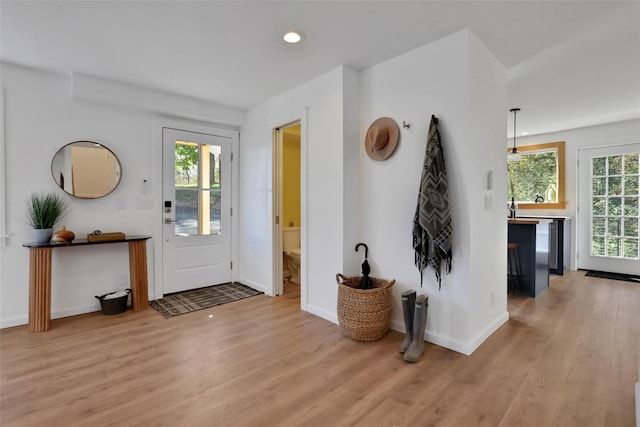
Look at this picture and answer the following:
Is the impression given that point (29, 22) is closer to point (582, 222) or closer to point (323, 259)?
point (323, 259)

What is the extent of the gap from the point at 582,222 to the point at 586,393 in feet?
14.4

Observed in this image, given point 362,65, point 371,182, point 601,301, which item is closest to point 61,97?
point 362,65

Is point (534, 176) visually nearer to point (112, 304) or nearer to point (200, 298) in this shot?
point (200, 298)

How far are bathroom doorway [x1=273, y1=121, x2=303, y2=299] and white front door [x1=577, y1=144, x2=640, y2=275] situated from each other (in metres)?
4.69

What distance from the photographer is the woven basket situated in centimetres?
257

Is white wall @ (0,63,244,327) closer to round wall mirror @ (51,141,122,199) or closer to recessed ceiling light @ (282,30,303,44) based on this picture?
round wall mirror @ (51,141,122,199)

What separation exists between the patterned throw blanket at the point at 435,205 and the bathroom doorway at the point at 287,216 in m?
1.48

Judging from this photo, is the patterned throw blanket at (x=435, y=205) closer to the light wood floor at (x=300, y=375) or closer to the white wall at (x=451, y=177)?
the white wall at (x=451, y=177)

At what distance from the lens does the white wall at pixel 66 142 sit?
2971mm

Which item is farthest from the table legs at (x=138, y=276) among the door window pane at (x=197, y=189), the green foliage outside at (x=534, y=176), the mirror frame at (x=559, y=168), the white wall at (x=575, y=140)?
the mirror frame at (x=559, y=168)

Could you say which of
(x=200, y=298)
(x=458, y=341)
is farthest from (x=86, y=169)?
(x=458, y=341)

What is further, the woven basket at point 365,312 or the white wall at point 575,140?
the white wall at point 575,140

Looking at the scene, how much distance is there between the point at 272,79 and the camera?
3262 millimetres

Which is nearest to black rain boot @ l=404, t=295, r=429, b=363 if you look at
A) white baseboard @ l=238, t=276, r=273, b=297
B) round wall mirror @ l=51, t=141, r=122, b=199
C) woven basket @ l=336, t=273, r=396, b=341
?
woven basket @ l=336, t=273, r=396, b=341
